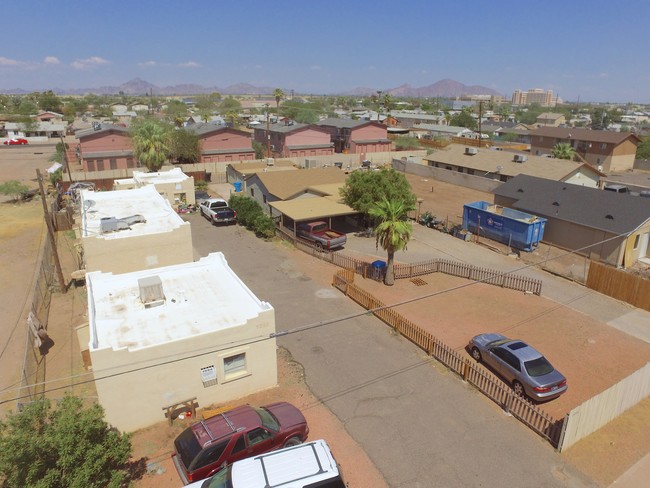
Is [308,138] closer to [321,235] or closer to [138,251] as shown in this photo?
[321,235]

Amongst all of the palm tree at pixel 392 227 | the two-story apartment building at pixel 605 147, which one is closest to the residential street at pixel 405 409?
the palm tree at pixel 392 227

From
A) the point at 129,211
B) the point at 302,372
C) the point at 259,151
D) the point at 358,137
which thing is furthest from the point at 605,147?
the point at 129,211

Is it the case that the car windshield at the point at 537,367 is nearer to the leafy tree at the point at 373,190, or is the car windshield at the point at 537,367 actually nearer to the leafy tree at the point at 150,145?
the leafy tree at the point at 373,190

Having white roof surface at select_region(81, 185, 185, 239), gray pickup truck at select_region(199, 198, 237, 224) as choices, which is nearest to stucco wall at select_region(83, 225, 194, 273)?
white roof surface at select_region(81, 185, 185, 239)

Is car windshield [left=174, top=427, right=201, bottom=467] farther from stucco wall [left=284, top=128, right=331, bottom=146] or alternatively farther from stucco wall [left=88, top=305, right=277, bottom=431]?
stucco wall [left=284, top=128, right=331, bottom=146]

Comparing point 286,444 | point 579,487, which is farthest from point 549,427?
point 286,444

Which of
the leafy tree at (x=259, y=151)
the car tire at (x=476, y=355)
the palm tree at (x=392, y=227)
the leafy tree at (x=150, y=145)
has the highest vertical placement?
the leafy tree at (x=150, y=145)
